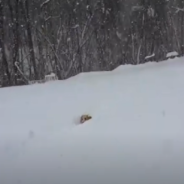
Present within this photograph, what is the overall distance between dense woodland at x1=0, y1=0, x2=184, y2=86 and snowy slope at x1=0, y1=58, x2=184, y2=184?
6.38ft

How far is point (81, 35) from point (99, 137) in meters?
2.83

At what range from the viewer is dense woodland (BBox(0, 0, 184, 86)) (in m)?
5.03

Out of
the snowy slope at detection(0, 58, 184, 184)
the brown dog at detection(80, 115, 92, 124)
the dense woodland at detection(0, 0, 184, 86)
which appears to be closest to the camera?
the snowy slope at detection(0, 58, 184, 184)

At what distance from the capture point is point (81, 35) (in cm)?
505

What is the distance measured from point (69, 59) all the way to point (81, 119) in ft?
8.15

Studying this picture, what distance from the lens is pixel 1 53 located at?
5043mm

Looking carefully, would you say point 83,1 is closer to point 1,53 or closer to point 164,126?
point 1,53

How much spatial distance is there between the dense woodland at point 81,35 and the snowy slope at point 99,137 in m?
1.94

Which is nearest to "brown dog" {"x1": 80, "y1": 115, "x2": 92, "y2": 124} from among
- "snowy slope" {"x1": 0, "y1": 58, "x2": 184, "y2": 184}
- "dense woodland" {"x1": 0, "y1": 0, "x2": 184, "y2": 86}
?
"snowy slope" {"x1": 0, "y1": 58, "x2": 184, "y2": 184}

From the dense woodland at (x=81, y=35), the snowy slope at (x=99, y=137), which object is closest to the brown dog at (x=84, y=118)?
the snowy slope at (x=99, y=137)

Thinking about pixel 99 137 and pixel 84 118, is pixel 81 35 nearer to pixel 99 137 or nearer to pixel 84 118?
pixel 84 118

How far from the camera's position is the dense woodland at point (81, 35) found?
5.03 metres

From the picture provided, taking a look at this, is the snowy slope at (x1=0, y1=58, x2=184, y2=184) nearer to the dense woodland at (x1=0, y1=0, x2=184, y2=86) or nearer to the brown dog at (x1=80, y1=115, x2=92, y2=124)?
the brown dog at (x1=80, y1=115, x2=92, y2=124)

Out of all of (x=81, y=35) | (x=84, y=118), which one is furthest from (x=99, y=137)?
(x=81, y=35)
